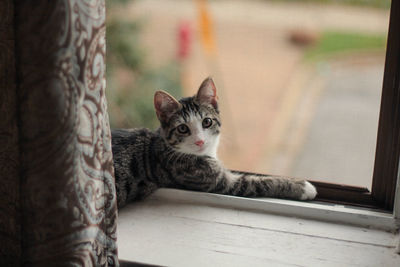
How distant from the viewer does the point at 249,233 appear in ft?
3.47

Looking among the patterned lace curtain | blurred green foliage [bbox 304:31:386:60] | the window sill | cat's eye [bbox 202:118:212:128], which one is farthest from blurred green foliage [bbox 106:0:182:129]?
blurred green foliage [bbox 304:31:386:60]

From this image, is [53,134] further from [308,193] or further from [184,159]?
[308,193]

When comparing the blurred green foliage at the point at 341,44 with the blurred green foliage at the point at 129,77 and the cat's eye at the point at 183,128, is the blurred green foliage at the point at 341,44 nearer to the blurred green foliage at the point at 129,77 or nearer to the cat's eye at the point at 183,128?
the blurred green foliage at the point at 129,77

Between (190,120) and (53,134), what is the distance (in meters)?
0.61

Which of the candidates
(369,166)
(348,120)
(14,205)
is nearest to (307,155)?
(369,166)

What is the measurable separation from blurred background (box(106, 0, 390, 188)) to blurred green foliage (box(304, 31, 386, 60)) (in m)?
0.01

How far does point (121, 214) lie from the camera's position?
1.14 m

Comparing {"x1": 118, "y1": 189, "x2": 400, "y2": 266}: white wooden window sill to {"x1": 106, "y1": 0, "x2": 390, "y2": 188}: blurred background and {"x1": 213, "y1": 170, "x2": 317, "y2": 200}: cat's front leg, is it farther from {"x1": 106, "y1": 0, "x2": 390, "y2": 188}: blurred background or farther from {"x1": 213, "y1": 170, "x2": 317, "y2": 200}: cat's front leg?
{"x1": 106, "y1": 0, "x2": 390, "y2": 188}: blurred background

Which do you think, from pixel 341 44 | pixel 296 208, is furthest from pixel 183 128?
pixel 341 44

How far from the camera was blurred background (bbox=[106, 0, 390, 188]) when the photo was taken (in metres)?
2.65

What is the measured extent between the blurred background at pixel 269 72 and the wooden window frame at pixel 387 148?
4.58 ft

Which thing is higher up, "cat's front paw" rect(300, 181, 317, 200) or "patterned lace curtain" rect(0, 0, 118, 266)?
"patterned lace curtain" rect(0, 0, 118, 266)

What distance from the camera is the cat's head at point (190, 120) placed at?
127cm

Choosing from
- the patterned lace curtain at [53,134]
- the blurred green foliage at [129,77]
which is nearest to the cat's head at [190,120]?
the patterned lace curtain at [53,134]
